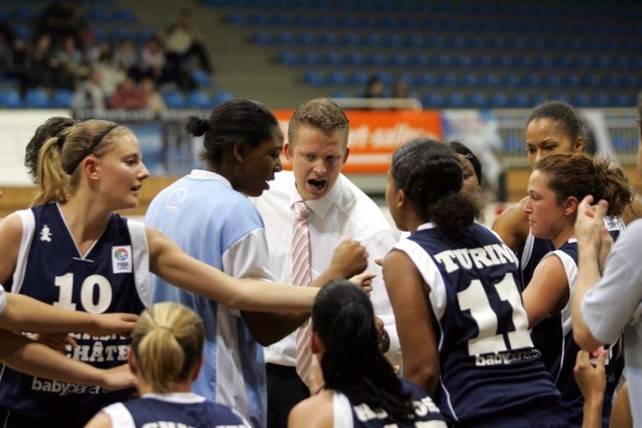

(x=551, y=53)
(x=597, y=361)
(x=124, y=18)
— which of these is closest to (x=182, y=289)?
(x=597, y=361)

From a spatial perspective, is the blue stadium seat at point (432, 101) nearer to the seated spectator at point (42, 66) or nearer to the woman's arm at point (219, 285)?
the seated spectator at point (42, 66)

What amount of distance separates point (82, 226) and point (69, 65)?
13.6 m

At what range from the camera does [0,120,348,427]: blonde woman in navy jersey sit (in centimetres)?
329

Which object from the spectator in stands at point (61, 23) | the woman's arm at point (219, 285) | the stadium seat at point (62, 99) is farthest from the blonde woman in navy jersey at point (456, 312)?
the spectator in stands at point (61, 23)

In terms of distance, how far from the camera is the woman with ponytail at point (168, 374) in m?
2.83

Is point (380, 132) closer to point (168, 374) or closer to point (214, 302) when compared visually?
point (214, 302)

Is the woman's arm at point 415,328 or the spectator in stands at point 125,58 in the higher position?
the spectator in stands at point 125,58

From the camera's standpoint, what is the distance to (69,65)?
53.5 ft

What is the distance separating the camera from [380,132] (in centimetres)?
1617

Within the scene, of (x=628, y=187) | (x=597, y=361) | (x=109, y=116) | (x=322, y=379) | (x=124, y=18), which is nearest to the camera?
(x=322, y=379)

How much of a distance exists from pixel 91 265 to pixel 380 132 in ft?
42.8

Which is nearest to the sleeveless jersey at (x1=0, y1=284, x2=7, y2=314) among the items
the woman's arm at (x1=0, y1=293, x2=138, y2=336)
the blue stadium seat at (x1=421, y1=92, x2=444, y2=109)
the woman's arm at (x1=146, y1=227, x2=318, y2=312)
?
the woman's arm at (x1=0, y1=293, x2=138, y2=336)

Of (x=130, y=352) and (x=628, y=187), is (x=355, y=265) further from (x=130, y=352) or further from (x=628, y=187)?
(x=628, y=187)

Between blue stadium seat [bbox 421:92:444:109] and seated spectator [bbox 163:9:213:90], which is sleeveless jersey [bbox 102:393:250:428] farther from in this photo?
blue stadium seat [bbox 421:92:444:109]
